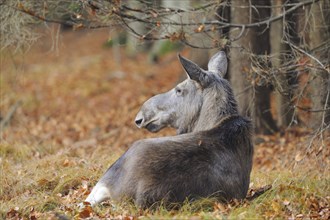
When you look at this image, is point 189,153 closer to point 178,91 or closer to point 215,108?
point 215,108

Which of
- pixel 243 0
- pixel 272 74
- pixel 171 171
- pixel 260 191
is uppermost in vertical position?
pixel 243 0

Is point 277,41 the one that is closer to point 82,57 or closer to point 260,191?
point 260,191

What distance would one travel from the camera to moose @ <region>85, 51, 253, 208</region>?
7152 mm

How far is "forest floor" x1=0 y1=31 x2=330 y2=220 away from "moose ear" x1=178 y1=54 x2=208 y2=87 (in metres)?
1.47

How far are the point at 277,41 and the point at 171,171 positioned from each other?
6.52 m

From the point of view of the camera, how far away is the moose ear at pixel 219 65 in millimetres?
8867

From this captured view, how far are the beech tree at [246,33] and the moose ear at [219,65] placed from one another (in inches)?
24.3

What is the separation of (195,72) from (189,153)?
1.16 m

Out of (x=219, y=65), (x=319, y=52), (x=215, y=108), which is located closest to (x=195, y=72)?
(x=215, y=108)

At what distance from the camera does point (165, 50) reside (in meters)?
24.9

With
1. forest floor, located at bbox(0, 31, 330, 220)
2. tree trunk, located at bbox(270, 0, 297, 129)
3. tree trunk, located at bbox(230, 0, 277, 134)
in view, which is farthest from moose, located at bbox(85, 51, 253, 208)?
tree trunk, located at bbox(230, 0, 277, 134)

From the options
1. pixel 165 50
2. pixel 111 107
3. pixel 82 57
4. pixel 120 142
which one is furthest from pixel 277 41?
pixel 82 57

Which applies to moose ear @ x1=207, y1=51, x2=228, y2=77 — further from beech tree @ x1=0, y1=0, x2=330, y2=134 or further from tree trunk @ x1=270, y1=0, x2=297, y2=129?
tree trunk @ x1=270, y1=0, x2=297, y2=129

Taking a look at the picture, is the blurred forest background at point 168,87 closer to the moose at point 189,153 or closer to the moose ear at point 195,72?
the moose at point 189,153
